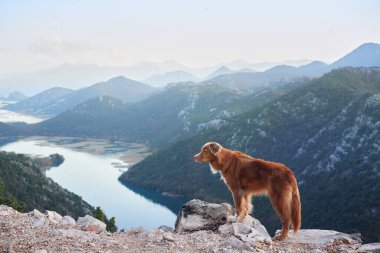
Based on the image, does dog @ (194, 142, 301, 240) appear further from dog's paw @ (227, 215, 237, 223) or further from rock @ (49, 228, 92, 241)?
rock @ (49, 228, 92, 241)

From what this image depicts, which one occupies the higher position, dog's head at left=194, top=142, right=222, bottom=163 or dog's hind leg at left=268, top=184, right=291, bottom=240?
dog's head at left=194, top=142, right=222, bottom=163

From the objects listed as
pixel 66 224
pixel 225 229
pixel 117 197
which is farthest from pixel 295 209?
pixel 117 197

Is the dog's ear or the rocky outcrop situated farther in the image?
the dog's ear

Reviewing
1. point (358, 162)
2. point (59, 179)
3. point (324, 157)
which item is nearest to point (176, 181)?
point (59, 179)

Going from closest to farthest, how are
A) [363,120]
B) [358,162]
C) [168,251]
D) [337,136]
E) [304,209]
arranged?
1. [168,251]
2. [304,209]
3. [358,162]
4. [363,120]
5. [337,136]

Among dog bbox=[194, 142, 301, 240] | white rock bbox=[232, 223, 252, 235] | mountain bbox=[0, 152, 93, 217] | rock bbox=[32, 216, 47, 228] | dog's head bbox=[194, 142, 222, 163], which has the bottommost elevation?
mountain bbox=[0, 152, 93, 217]

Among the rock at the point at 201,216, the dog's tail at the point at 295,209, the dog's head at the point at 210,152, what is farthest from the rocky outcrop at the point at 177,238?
the dog's head at the point at 210,152

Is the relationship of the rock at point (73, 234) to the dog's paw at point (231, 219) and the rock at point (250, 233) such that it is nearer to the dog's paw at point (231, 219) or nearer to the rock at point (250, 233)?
the rock at point (250, 233)

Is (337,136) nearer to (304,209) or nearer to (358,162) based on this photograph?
(358,162)

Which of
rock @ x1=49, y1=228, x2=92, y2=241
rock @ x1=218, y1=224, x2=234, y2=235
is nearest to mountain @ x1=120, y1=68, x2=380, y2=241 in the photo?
rock @ x1=218, y1=224, x2=234, y2=235

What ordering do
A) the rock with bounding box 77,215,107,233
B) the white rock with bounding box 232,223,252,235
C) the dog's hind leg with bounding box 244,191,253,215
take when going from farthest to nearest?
the rock with bounding box 77,215,107,233 → the dog's hind leg with bounding box 244,191,253,215 → the white rock with bounding box 232,223,252,235
